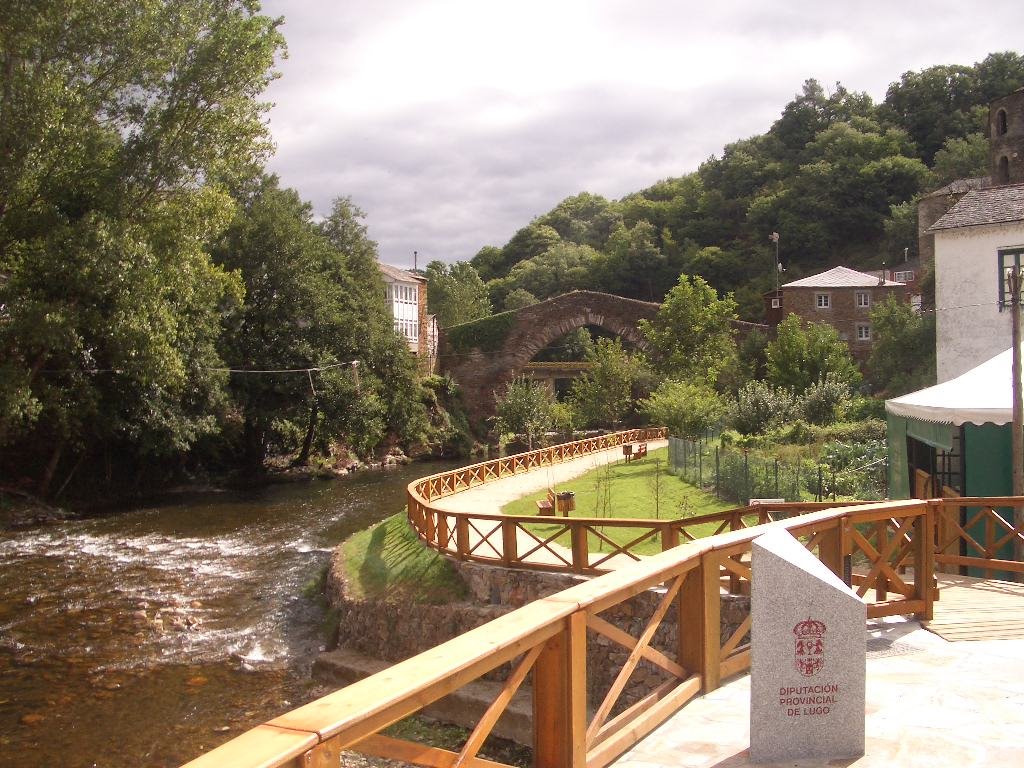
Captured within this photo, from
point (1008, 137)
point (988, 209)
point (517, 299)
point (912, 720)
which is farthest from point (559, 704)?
point (517, 299)

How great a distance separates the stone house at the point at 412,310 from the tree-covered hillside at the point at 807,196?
25395mm

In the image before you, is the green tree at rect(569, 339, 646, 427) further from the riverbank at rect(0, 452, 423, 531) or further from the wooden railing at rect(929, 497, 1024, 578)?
the wooden railing at rect(929, 497, 1024, 578)

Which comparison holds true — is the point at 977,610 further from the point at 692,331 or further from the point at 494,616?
the point at 692,331

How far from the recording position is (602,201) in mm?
120562

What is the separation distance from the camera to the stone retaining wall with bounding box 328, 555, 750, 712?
10.9m

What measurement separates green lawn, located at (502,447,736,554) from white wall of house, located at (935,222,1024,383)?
23.4 feet

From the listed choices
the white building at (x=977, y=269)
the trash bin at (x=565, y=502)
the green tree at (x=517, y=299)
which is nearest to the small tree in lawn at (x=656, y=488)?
the trash bin at (x=565, y=502)

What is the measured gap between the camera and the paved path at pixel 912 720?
457cm

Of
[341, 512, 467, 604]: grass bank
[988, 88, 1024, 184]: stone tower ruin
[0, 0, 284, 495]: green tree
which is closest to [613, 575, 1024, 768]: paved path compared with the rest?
[341, 512, 467, 604]: grass bank

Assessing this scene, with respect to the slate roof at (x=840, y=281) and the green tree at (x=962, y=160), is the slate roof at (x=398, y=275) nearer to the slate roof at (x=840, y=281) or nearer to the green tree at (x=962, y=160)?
the slate roof at (x=840, y=281)

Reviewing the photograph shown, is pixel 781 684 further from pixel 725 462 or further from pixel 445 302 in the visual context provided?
pixel 445 302

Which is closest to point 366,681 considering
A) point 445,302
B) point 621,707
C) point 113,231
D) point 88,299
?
point 621,707

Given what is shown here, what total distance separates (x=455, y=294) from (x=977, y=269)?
58619 millimetres

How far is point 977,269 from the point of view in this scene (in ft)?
68.0
